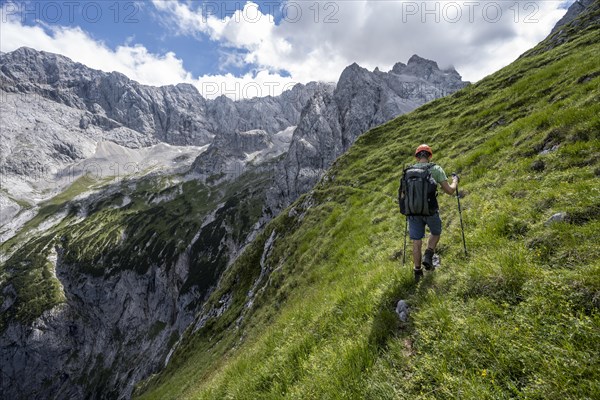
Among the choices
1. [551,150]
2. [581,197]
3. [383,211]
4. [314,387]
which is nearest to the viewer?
[314,387]

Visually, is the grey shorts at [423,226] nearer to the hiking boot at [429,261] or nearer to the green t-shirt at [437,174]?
the hiking boot at [429,261]

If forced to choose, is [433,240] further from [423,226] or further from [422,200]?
[422,200]

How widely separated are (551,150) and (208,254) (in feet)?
619

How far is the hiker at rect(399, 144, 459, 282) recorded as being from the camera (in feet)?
27.8

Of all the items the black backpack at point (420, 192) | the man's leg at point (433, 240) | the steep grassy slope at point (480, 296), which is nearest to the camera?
the steep grassy slope at point (480, 296)

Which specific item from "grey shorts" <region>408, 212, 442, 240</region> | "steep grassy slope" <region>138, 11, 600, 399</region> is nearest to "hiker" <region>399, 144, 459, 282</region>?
"grey shorts" <region>408, 212, 442, 240</region>

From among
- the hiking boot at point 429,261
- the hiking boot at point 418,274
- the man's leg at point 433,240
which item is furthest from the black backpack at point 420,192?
the hiking boot at point 418,274

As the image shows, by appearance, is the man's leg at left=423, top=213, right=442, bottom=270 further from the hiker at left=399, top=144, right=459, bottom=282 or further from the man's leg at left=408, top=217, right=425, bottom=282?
the man's leg at left=408, top=217, right=425, bottom=282

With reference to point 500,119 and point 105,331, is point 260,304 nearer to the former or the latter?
point 500,119

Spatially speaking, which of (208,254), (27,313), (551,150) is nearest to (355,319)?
(551,150)

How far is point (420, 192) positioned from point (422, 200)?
0.74 ft

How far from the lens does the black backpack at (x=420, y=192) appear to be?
27.7ft

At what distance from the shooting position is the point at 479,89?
3544 centimetres

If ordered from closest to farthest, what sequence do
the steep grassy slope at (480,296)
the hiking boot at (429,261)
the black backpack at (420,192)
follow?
the steep grassy slope at (480,296) → the black backpack at (420,192) → the hiking boot at (429,261)
